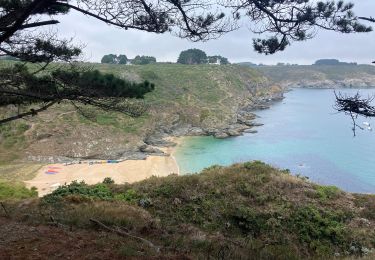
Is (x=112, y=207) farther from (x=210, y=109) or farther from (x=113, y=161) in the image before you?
(x=210, y=109)

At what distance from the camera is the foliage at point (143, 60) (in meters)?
114

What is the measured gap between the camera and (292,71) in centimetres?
18062

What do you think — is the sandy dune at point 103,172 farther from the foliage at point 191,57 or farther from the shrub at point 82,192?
the foliage at point 191,57

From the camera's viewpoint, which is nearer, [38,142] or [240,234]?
[240,234]

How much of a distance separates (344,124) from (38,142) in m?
53.7

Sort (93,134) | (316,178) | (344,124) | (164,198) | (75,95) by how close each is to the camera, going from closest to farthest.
Result: (75,95) → (164,198) → (316,178) → (93,134) → (344,124)

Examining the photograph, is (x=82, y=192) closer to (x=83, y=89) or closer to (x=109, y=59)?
(x=83, y=89)

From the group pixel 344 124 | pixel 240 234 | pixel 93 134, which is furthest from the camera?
pixel 344 124

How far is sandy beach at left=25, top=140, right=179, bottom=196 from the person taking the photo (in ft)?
107

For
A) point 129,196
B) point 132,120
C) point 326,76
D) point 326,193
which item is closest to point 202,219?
point 129,196

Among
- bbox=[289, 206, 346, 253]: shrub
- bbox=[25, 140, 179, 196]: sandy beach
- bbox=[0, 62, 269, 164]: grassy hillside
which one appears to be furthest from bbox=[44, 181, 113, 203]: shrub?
bbox=[25, 140, 179, 196]: sandy beach

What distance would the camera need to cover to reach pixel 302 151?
165 ft

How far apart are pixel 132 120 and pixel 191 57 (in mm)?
63647

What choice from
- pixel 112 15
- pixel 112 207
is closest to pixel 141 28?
pixel 112 15
